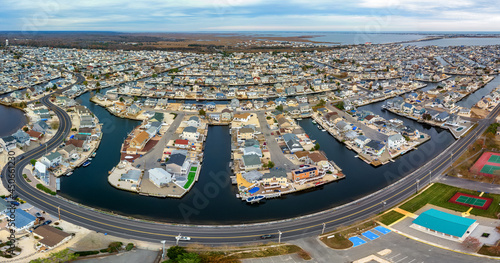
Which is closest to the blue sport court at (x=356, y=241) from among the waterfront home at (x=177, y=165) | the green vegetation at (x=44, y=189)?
the waterfront home at (x=177, y=165)

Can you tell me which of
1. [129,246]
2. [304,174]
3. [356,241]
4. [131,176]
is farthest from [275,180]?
[131,176]

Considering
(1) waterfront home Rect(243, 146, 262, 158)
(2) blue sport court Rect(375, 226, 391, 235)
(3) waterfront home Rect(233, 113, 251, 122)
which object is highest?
(3) waterfront home Rect(233, 113, 251, 122)

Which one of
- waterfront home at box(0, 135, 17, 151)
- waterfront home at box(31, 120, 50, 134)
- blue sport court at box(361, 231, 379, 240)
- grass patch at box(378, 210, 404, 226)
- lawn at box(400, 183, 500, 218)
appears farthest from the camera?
waterfront home at box(31, 120, 50, 134)

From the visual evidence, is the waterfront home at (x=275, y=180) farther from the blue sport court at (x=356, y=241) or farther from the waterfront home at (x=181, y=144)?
the waterfront home at (x=181, y=144)

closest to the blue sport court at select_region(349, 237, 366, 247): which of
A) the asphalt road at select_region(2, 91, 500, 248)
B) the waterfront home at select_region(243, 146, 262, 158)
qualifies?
the asphalt road at select_region(2, 91, 500, 248)

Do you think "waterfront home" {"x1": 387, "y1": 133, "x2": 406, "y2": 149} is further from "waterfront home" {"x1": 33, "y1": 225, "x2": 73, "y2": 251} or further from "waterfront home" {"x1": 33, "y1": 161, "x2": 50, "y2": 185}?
"waterfront home" {"x1": 33, "y1": 161, "x2": 50, "y2": 185}

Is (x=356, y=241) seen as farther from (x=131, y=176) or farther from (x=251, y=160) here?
(x=131, y=176)

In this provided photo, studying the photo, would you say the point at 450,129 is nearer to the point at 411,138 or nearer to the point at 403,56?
the point at 411,138
